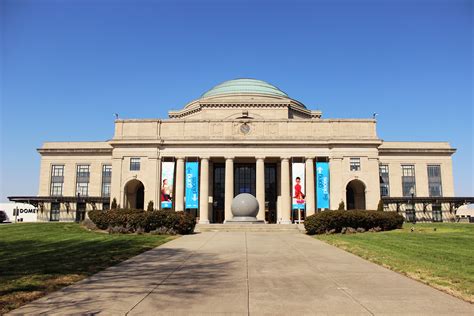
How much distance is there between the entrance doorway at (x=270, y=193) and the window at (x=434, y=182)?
29.9m

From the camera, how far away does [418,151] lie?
72.4m

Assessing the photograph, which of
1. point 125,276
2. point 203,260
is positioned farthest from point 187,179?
point 125,276

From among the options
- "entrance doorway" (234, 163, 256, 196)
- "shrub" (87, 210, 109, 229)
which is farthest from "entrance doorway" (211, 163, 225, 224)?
"shrub" (87, 210, 109, 229)

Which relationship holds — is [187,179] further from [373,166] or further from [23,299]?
[23,299]

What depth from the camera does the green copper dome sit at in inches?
2842

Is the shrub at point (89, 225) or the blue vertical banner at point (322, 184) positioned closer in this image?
the shrub at point (89, 225)

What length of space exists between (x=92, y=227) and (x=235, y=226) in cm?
1426

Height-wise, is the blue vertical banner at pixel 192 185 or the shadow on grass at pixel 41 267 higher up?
the blue vertical banner at pixel 192 185

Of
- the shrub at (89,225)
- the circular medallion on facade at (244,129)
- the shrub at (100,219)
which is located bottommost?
the shrub at (89,225)

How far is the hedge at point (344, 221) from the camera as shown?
32906 millimetres

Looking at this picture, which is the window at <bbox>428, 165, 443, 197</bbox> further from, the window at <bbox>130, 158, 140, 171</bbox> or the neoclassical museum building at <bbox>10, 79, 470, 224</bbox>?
the window at <bbox>130, 158, 140, 171</bbox>

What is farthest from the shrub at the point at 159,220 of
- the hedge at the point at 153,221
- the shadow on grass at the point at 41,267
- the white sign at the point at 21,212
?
the white sign at the point at 21,212

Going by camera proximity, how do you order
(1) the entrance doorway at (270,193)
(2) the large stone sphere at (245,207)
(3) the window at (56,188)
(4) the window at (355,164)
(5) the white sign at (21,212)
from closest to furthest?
(2) the large stone sphere at (245,207) → (4) the window at (355,164) → (1) the entrance doorway at (270,193) → (3) the window at (56,188) → (5) the white sign at (21,212)

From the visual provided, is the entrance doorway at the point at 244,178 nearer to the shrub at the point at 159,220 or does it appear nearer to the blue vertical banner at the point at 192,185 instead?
the blue vertical banner at the point at 192,185
